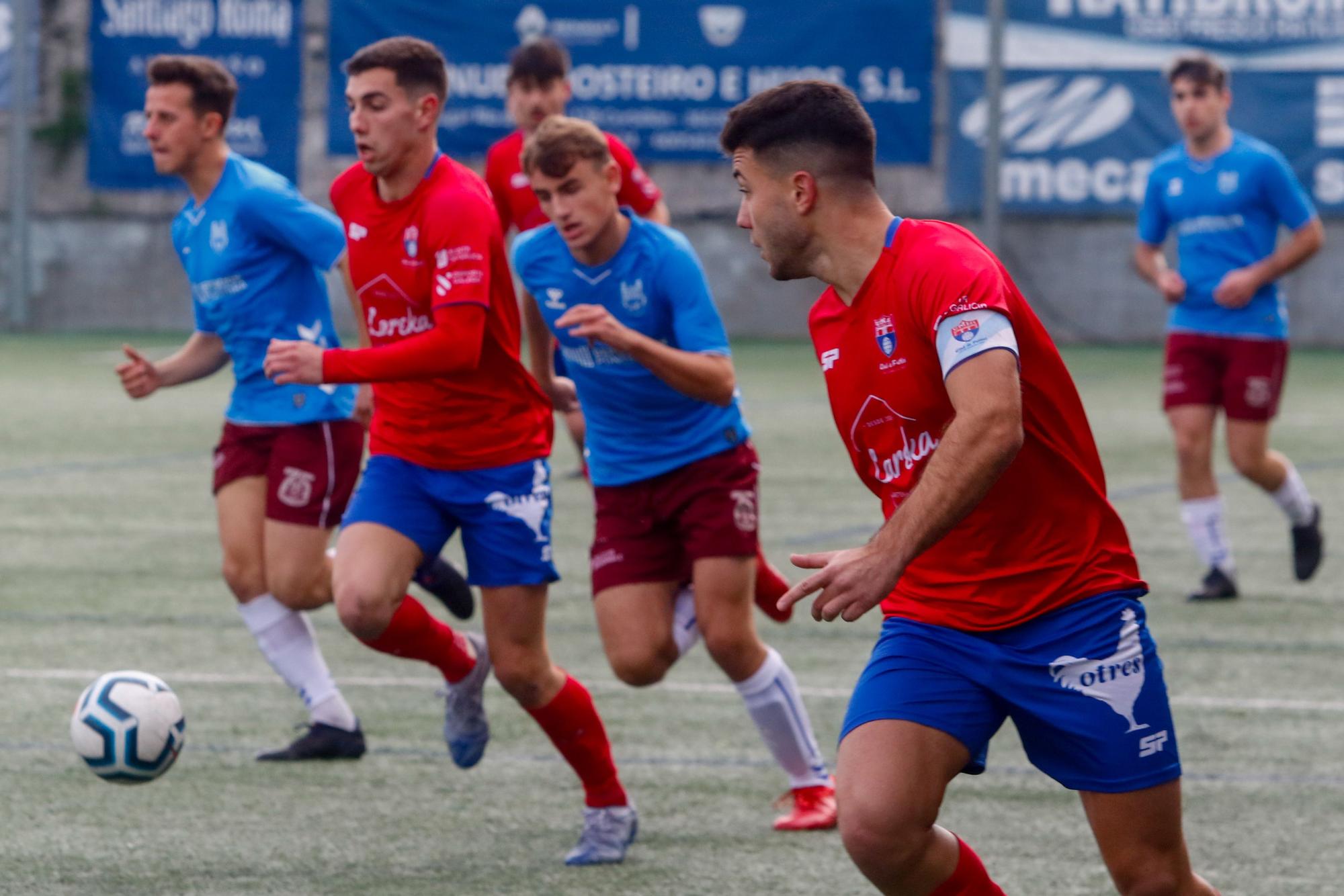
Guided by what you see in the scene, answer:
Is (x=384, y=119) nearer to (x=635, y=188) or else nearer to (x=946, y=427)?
(x=946, y=427)

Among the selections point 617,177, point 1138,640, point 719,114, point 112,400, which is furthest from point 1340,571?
point 719,114

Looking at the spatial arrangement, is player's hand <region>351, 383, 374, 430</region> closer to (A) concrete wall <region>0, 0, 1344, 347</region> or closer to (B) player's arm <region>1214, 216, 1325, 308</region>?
(B) player's arm <region>1214, 216, 1325, 308</region>

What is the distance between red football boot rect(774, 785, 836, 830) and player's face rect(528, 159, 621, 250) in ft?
4.92

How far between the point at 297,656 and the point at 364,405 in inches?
29.3

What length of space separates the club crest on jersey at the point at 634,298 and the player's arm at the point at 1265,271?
13.2 feet

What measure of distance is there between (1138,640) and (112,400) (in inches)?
540

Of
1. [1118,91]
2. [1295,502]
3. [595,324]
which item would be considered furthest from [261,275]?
[1118,91]

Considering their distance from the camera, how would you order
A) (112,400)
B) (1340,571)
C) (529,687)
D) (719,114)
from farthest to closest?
1. (719,114)
2. (112,400)
3. (1340,571)
4. (529,687)

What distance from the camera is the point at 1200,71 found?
8422 mm

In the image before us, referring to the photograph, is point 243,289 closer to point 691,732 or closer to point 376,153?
point 376,153

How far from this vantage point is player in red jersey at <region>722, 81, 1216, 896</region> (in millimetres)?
3406

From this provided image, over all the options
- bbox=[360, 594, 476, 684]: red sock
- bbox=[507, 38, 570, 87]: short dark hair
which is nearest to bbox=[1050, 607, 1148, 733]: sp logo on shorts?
bbox=[360, 594, 476, 684]: red sock

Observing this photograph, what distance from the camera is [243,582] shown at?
592cm

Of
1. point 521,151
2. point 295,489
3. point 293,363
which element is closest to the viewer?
→ point 293,363
